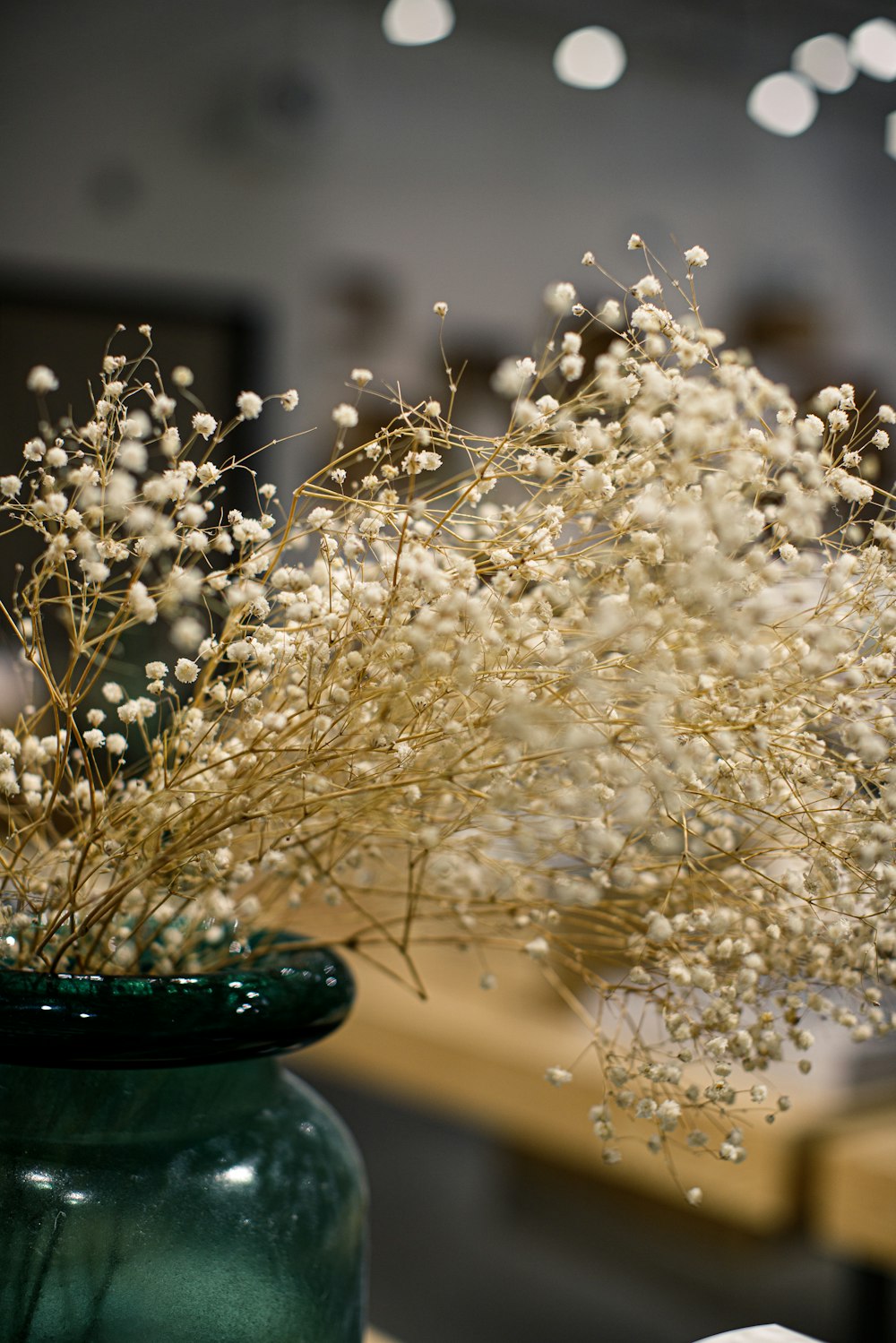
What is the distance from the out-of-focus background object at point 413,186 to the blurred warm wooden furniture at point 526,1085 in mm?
791


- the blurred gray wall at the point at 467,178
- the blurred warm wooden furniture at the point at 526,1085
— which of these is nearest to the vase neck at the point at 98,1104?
the blurred warm wooden furniture at the point at 526,1085

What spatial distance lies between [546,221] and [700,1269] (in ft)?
8.69

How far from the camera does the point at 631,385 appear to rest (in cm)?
46

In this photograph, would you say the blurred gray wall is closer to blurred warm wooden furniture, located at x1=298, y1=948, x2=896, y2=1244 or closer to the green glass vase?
blurred warm wooden furniture, located at x1=298, y1=948, x2=896, y2=1244

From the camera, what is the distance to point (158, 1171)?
500 millimetres

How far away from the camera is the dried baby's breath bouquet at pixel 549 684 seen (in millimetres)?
440

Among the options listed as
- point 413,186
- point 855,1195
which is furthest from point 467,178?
point 855,1195

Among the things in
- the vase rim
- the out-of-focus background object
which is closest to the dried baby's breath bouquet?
the vase rim

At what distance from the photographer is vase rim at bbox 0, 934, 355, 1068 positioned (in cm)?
48

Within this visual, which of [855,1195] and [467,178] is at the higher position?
[467,178]

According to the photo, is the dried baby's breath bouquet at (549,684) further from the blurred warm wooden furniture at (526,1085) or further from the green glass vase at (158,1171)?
the blurred warm wooden furniture at (526,1085)

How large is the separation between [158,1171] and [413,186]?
3412 mm

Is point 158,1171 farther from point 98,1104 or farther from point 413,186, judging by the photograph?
point 413,186

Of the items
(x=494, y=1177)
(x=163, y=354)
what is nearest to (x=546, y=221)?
(x=163, y=354)
